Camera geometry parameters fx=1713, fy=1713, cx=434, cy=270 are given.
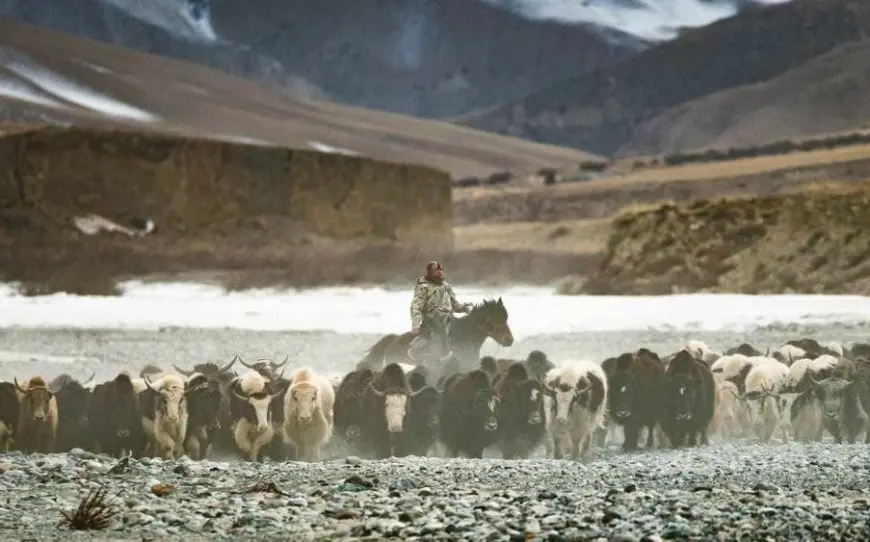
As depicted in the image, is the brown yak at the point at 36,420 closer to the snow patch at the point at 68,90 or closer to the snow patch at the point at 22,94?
the snow patch at the point at 22,94

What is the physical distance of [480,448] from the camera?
11.1 m

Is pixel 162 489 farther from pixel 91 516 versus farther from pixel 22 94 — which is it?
pixel 22 94

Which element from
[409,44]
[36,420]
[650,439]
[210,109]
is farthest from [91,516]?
[409,44]

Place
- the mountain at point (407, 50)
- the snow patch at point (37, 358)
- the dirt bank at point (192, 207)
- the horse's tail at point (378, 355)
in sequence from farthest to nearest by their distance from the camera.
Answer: the mountain at point (407, 50)
the dirt bank at point (192, 207)
the snow patch at point (37, 358)
the horse's tail at point (378, 355)

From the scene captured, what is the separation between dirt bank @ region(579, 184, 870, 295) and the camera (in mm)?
23609

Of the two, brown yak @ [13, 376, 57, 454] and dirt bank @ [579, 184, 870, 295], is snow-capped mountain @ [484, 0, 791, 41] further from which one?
brown yak @ [13, 376, 57, 454]

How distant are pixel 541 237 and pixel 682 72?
59603 mm

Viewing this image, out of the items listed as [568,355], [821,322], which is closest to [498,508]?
[568,355]

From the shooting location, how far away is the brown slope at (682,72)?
88.6 metres

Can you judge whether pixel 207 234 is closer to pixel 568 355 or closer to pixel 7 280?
pixel 7 280

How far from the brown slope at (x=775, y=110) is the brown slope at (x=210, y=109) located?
812 inches

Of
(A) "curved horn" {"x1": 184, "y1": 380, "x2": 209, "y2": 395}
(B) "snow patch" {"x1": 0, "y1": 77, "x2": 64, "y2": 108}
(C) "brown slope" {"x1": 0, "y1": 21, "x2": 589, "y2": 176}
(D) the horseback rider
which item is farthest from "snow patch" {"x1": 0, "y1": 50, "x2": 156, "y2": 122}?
(A) "curved horn" {"x1": 184, "y1": 380, "x2": 209, "y2": 395}

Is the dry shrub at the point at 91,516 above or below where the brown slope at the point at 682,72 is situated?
below

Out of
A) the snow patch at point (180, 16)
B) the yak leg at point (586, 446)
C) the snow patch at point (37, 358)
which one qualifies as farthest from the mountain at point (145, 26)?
the yak leg at point (586, 446)
